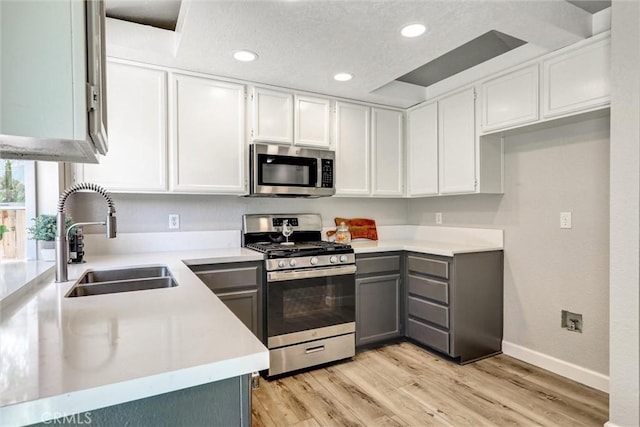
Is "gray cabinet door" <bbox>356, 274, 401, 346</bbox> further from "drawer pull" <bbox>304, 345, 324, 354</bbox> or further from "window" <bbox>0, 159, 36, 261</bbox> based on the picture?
"window" <bbox>0, 159, 36, 261</bbox>

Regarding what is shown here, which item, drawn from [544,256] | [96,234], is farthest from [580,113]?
[96,234]

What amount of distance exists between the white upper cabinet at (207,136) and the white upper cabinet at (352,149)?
0.88 m

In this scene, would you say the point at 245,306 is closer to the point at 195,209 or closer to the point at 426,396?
the point at 195,209

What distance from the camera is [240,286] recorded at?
2.39 metres

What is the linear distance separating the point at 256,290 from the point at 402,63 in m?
1.89

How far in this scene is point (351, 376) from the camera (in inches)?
98.1

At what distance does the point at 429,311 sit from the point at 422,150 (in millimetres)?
1483

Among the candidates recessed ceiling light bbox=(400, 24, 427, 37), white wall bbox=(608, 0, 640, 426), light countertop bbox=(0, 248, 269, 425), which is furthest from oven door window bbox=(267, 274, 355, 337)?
recessed ceiling light bbox=(400, 24, 427, 37)

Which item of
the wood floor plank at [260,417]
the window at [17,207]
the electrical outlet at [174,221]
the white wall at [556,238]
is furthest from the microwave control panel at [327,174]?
the window at [17,207]

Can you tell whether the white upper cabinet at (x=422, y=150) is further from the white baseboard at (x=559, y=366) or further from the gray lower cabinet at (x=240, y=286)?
the gray lower cabinet at (x=240, y=286)

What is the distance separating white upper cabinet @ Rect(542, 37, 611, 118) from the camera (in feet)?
6.70

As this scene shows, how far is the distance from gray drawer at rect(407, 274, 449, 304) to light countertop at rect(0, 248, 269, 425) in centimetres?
205

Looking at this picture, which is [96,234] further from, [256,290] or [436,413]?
[436,413]

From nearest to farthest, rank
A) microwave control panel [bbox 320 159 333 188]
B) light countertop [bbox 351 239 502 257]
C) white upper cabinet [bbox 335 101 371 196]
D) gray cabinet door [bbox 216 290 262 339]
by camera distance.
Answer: gray cabinet door [bbox 216 290 262 339]
light countertop [bbox 351 239 502 257]
microwave control panel [bbox 320 159 333 188]
white upper cabinet [bbox 335 101 371 196]
